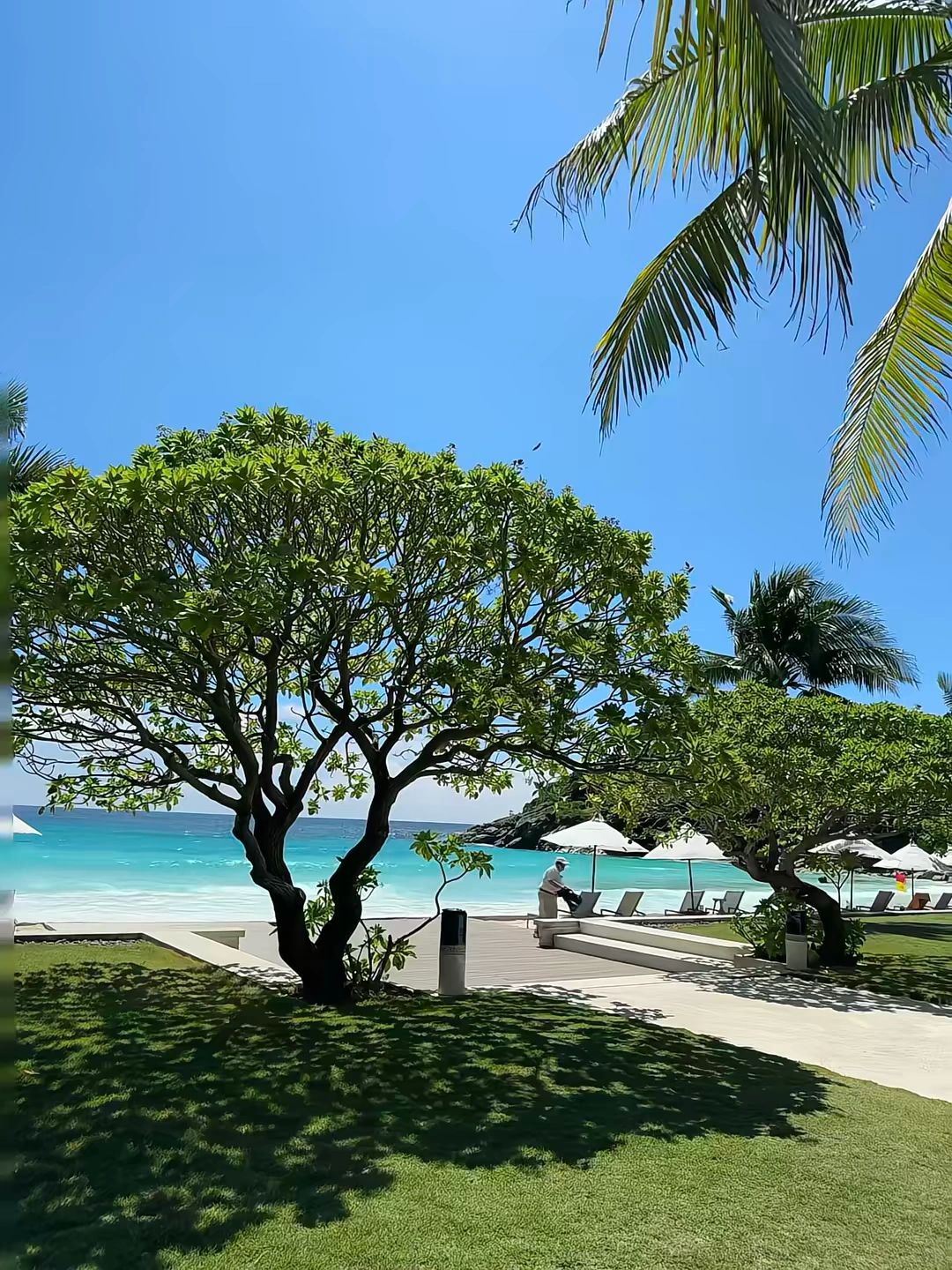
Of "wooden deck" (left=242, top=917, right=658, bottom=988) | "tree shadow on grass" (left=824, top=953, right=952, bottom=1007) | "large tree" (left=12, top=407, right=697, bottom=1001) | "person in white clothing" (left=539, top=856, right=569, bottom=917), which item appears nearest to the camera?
"large tree" (left=12, top=407, right=697, bottom=1001)

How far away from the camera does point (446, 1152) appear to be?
6383 mm

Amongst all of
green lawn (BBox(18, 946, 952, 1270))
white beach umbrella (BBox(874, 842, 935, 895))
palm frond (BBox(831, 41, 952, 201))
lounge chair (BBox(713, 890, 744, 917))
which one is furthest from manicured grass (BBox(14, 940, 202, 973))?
white beach umbrella (BBox(874, 842, 935, 895))

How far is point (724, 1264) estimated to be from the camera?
16.0ft

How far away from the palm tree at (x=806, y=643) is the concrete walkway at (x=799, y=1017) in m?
16.2

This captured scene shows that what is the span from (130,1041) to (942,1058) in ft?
28.3

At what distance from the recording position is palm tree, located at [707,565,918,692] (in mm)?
31531

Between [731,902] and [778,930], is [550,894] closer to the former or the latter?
[778,930]

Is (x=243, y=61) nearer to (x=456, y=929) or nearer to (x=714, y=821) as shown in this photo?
(x=456, y=929)

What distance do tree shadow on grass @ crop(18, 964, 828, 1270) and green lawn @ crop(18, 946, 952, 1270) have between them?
0.03 metres

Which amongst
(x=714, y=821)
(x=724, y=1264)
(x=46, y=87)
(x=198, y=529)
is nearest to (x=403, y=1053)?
(x=724, y=1264)

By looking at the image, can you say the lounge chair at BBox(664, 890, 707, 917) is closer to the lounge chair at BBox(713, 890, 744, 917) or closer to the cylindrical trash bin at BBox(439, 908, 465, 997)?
the lounge chair at BBox(713, 890, 744, 917)

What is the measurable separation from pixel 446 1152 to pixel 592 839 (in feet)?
64.5

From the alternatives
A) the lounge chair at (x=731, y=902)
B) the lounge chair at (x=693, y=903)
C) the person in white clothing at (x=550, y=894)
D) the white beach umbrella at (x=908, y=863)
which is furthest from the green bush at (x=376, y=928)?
the white beach umbrella at (x=908, y=863)

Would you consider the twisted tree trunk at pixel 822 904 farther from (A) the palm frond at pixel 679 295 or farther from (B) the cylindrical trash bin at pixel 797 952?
(A) the palm frond at pixel 679 295
